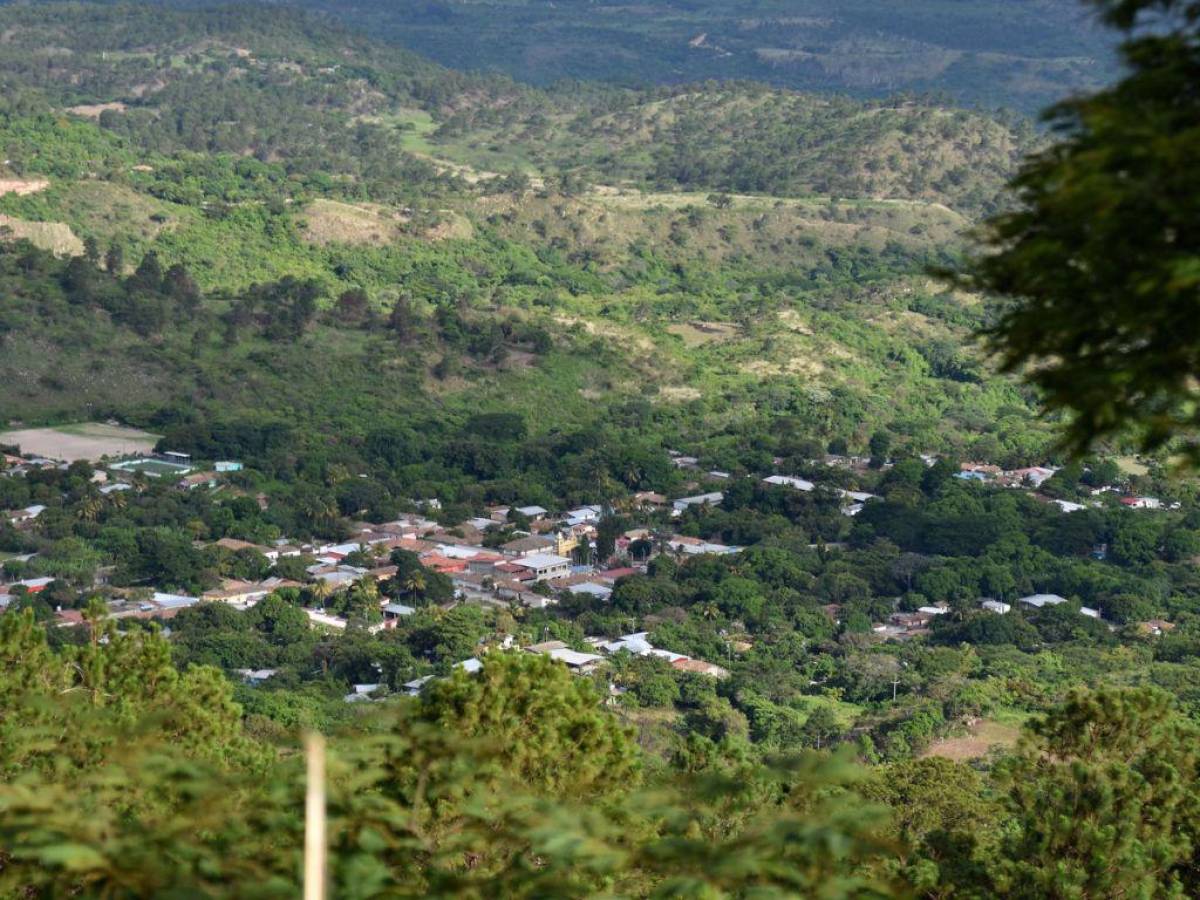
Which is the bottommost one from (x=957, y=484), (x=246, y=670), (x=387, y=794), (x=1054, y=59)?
(x=1054, y=59)

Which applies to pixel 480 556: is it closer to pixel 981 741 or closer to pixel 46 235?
pixel 981 741

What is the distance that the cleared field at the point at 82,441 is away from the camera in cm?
5797

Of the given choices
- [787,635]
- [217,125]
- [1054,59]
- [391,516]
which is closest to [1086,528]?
[787,635]

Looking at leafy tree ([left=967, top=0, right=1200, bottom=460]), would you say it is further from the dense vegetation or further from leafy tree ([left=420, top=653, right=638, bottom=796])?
leafy tree ([left=420, top=653, right=638, bottom=796])

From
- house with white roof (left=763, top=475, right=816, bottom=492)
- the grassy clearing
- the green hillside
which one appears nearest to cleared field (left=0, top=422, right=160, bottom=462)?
the green hillside

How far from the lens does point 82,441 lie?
59781mm

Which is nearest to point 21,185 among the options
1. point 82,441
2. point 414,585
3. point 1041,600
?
point 82,441

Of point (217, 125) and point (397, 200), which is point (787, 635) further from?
point (217, 125)

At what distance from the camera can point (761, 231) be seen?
100750 millimetres

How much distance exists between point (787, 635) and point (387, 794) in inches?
1391

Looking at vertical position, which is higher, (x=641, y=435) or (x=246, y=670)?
(x=246, y=670)

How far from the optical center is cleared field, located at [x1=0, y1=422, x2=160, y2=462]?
57969mm

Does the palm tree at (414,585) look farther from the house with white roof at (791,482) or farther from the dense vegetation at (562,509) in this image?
the house with white roof at (791,482)

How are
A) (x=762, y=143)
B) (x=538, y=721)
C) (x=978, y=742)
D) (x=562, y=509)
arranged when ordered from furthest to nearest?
(x=762, y=143), (x=562, y=509), (x=978, y=742), (x=538, y=721)
